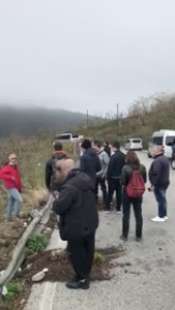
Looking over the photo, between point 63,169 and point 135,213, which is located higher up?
point 63,169

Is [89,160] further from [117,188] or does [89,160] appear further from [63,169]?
[63,169]

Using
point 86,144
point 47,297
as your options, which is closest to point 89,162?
point 86,144

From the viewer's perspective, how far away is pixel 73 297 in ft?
21.9

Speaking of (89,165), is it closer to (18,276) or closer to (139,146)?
(18,276)

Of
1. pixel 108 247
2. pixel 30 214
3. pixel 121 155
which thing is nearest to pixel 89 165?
pixel 121 155

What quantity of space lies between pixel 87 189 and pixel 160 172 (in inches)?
194

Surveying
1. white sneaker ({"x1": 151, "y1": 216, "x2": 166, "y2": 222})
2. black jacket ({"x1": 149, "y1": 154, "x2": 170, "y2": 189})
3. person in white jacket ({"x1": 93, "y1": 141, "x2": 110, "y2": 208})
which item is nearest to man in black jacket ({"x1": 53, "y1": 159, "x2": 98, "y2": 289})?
black jacket ({"x1": 149, "y1": 154, "x2": 170, "y2": 189})

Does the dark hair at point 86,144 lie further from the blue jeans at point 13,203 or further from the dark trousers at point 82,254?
the dark trousers at point 82,254

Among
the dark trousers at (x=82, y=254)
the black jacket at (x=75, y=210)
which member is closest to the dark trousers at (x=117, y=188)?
the dark trousers at (x=82, y=254)

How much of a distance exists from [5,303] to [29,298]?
1.03 feet

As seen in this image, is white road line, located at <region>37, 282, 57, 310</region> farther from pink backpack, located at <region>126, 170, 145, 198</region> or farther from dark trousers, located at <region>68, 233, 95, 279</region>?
pink backpack, located at <region>126, 170, 145, 198</region>

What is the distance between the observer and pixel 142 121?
341 feet

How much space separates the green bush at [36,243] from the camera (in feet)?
30.4

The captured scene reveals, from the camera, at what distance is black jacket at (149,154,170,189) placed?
37.9ft
